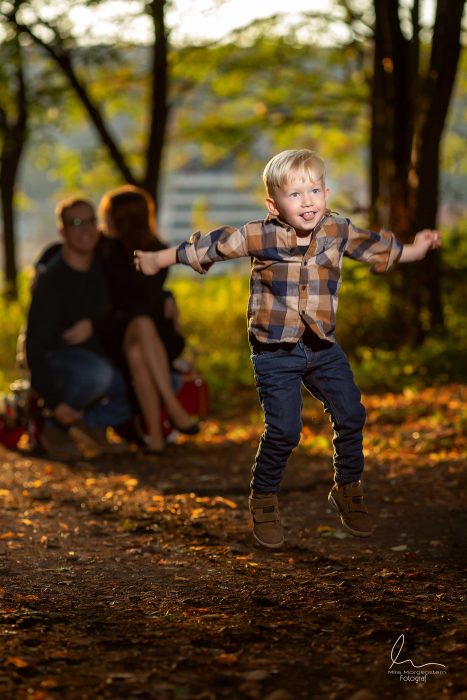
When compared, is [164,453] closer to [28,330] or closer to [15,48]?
[28,330]

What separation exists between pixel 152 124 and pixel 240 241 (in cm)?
1207

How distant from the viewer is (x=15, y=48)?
17.5m

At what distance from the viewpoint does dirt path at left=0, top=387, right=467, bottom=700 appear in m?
3.50

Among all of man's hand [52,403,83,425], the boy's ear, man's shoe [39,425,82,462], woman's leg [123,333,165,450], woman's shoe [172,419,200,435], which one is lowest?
man's shoe [39,425,82,462]

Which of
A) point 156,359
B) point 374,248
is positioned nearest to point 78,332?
point 156,359

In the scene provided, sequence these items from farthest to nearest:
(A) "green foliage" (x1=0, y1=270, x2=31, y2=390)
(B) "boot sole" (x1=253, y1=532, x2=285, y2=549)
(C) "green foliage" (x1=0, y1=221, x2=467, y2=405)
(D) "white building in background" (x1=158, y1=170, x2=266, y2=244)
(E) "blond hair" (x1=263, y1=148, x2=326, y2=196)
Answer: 1. (D) "white building in background" (x1=158, y1=170, x2=266, y2=244)
2. (A) "green foliage" (x1=0, y1=270, x2=31, y2=390)
3. (C) "green foliage" (x1=0, y1=221, x2=467, y2=405)
4. (B) "boot sole" (x1=253, y1=532, x2=285, y2=549)
5. (E) "blond hair" (x1=263, y1=148, x2=326, y2=196)

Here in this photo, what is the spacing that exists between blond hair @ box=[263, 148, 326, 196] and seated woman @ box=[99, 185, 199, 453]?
3.43 meters

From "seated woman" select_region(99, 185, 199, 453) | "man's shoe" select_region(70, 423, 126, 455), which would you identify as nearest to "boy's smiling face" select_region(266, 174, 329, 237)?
"seated woman" select_region(99, 185, 199, 453)

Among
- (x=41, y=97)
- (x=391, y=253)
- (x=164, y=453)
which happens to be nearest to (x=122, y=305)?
(x=164, y=453)

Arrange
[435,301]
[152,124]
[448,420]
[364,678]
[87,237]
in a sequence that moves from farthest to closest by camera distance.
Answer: [152,124]
[435,301]
[448,420]
[87,237]
[364,678]

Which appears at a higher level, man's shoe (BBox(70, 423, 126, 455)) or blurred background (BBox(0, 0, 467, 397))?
blurred background (BBox(0, 0, 467, 397))

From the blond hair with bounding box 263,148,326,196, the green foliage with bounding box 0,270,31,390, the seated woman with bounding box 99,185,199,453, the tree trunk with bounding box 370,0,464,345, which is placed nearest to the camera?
the blond hair with bounding box 263,148,326,196

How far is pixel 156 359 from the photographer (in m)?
8.39

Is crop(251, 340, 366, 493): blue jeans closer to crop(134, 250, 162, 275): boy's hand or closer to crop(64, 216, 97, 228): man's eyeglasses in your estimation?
crop(134, 250, 162, 275): boy's hand
